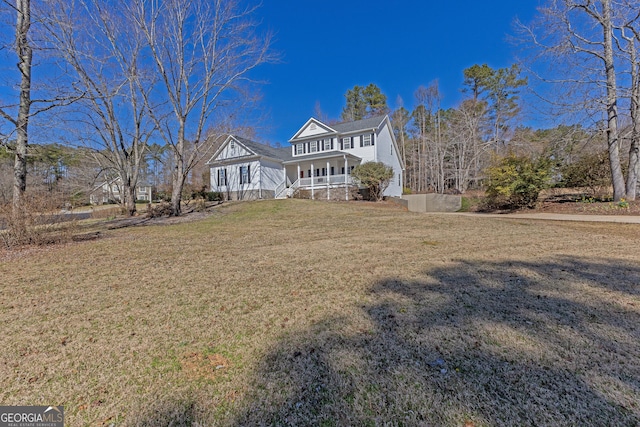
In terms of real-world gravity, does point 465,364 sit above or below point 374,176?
below

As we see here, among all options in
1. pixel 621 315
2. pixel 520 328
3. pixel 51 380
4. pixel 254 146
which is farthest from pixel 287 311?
pixel 254 146

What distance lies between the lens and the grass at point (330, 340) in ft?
5.61

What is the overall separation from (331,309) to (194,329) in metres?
1.45

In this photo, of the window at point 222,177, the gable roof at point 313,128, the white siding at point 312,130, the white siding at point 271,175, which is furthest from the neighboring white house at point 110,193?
the white siding at point 312,130

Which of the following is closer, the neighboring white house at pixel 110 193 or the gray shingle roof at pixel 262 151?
the neighboring white house at pixel 110 193

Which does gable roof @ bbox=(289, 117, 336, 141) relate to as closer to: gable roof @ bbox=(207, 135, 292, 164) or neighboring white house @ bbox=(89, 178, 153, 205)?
gable roof @ bbox=(207, 135, 292, 164)

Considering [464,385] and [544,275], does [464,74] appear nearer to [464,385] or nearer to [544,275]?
[544,275]

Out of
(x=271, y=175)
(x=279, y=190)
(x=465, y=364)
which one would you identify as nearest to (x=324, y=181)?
(x=279, y=190)

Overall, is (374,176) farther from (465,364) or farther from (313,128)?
(465,364)

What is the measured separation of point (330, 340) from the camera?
2480 millimetres

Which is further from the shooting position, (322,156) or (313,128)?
(313,128)

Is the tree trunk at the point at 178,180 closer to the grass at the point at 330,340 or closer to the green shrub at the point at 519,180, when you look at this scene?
the grass at the point at 330,340
